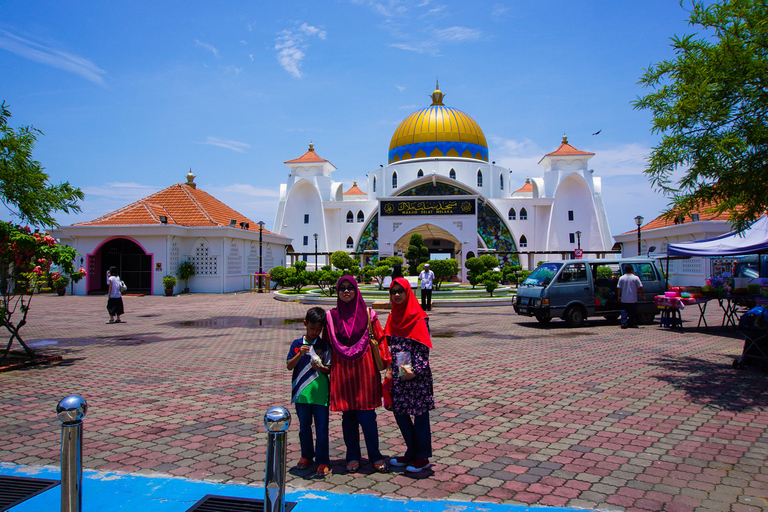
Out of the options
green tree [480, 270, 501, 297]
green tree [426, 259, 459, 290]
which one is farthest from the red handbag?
green tree [426, 259, 459, 290]

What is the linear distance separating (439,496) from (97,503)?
7.02 ft

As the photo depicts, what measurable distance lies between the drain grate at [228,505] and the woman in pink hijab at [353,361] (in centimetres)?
73

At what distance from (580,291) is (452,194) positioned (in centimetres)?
2815

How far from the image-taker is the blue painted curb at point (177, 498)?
306cm

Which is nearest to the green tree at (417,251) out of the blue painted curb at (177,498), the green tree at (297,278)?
the green tree at (297,278)

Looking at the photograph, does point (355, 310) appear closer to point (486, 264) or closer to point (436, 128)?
point (486, 264)

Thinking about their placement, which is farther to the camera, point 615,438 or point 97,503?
point 615,438

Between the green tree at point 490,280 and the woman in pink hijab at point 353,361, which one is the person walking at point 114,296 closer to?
the woman in pink hijab at point 353,361

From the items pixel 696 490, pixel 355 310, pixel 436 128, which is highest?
pixel 436 128

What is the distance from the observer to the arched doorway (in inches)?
968

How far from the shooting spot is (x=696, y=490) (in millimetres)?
3303

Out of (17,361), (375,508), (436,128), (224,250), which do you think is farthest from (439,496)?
(436,128)

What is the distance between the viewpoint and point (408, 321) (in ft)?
11.7

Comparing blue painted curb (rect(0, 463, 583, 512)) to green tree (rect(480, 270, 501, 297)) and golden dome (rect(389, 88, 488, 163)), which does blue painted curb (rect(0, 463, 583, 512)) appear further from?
golden dome (rect(389, 88, 488, 163))
